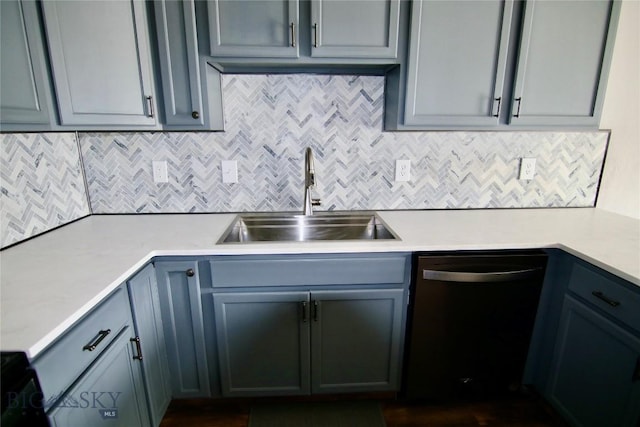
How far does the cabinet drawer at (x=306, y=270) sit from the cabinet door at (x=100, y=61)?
0.79 meters

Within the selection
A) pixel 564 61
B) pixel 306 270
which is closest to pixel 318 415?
pixel 306 270

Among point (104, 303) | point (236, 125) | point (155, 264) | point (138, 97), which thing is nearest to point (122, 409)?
point (104, 303)

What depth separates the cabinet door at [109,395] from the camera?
906 millimetres

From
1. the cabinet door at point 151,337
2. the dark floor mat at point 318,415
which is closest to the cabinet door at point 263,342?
the dark floor mat at point 318,415

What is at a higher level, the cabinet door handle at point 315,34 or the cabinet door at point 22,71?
the cabinet door handle at point 315,34

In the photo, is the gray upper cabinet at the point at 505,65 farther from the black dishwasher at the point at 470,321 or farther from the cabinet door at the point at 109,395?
the cabinet door at the point at 109,395

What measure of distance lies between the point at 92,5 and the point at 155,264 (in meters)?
1.06

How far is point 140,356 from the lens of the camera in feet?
4.18

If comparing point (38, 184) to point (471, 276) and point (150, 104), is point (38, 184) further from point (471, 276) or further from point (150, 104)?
point (471, 276)

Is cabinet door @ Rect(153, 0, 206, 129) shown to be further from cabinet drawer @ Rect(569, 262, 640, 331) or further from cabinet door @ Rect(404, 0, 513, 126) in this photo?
cabinet drawer @ Rect(569, 262, 640, 331)

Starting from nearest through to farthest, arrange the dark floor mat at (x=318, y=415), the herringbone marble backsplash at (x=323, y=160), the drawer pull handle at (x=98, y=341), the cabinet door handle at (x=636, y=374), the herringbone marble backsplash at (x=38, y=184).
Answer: the drawer pull handle at (x=98, y=341), the cabinet door handle at (x=636, y=374), the herringbone marble backsplash at (x=38, y=184), the dark floor mat at (x=318, y=415), the herringbone marble backsplash at (x=323, y=160)

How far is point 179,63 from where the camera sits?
149 cm

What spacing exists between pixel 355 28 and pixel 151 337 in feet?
5.13

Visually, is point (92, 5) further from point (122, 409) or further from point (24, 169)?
point (122, 409)
